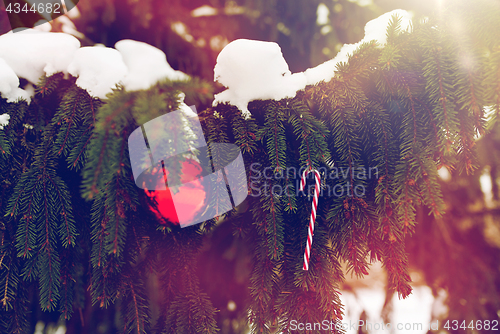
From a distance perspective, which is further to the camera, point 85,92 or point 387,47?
point 85,92

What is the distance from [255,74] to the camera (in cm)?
80

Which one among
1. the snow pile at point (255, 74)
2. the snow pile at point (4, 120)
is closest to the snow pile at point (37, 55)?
the snow pile at point (4, 120)

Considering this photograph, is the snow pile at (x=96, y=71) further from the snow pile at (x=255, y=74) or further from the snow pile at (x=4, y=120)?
the snow pile at (x=255, y=74)

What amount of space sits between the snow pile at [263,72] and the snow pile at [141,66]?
20 cm

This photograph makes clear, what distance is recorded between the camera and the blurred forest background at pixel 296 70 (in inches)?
59.9

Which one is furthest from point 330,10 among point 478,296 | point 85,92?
point 478,296

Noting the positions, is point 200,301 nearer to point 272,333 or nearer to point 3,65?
point 272,333

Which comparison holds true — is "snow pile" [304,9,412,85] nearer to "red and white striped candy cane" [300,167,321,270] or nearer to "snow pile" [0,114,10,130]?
"red and white striped candy cane" [300,167,321,270]

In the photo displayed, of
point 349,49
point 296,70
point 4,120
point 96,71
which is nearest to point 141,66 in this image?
point 96,71

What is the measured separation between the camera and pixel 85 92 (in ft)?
2.74

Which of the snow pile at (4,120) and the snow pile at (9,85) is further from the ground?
the snow pile at (9,85)

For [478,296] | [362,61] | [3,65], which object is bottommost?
[478,296]

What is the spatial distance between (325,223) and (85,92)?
2.99ft

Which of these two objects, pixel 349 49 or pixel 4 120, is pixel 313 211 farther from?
pixel 4 120
